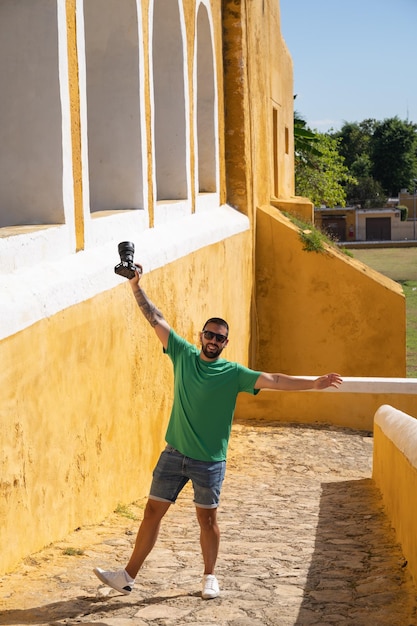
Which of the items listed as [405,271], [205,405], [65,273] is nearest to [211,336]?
[205,405]

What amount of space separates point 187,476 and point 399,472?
1.75 meters

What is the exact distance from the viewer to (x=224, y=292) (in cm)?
1148

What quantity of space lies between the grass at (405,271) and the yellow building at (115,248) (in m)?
10.5

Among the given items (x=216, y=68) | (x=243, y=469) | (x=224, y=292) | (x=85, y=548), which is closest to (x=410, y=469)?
(x=85, y=548)

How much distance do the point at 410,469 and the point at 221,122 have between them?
7.85 m

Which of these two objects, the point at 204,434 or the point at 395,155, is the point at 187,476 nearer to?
the point at 204,434

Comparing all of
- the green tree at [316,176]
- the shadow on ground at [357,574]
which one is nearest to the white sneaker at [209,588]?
the shadow on ground at [357,574]

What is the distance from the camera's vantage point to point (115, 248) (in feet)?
22.8

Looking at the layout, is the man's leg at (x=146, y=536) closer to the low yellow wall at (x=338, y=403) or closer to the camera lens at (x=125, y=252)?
the camera lens at (x=125, y=252)

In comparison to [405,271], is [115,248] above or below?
above

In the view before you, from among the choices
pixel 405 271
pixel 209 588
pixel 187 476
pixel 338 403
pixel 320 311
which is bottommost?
pixel 405 271

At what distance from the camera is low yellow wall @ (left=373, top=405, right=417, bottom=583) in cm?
520

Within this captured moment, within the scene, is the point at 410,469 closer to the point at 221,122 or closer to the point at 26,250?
the point at 26,250

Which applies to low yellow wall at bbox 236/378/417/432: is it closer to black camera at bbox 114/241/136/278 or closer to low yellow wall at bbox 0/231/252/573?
low yellow wall at bbox 0/231/252/573
